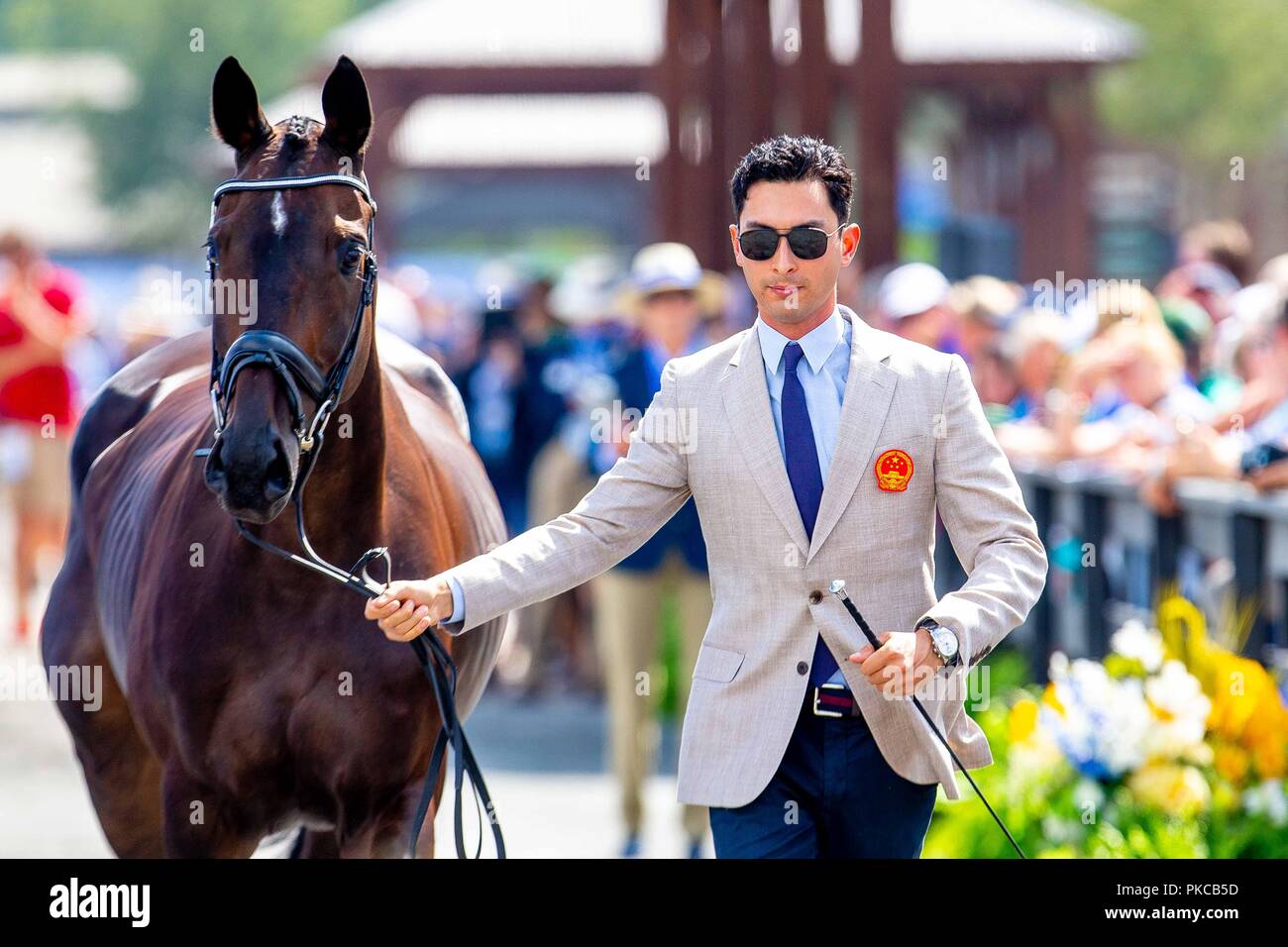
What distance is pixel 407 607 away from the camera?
4.04 metres

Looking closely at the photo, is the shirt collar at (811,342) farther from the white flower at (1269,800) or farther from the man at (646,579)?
the man at (646,579)

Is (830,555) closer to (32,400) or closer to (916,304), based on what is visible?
(916,304)

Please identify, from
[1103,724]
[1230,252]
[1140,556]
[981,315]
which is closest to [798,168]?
[1103,724]

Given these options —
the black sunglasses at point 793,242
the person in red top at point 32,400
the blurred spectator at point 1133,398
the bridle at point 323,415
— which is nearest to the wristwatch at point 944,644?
the black sunglasses at point 793,242

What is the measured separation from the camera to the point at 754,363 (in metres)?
4.23

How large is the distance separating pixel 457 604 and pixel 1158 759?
2.79 metres

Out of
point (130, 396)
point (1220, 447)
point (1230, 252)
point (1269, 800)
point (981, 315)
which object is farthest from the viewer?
point (1230, 252)

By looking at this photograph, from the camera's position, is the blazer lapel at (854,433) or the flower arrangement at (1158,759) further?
the flower arrangement at (1158,759)

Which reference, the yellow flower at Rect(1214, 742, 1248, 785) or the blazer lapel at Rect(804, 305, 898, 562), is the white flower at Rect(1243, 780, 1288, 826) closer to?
the yellow flower at Rect(1214, 742, 1248, 785)

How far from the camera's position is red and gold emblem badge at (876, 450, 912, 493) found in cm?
407

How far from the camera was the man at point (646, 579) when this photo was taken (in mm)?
8781

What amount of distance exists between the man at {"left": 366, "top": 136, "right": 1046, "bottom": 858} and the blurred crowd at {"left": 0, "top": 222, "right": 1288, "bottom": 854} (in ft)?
9.49

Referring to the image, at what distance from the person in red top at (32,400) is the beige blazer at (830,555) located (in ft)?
33.3
